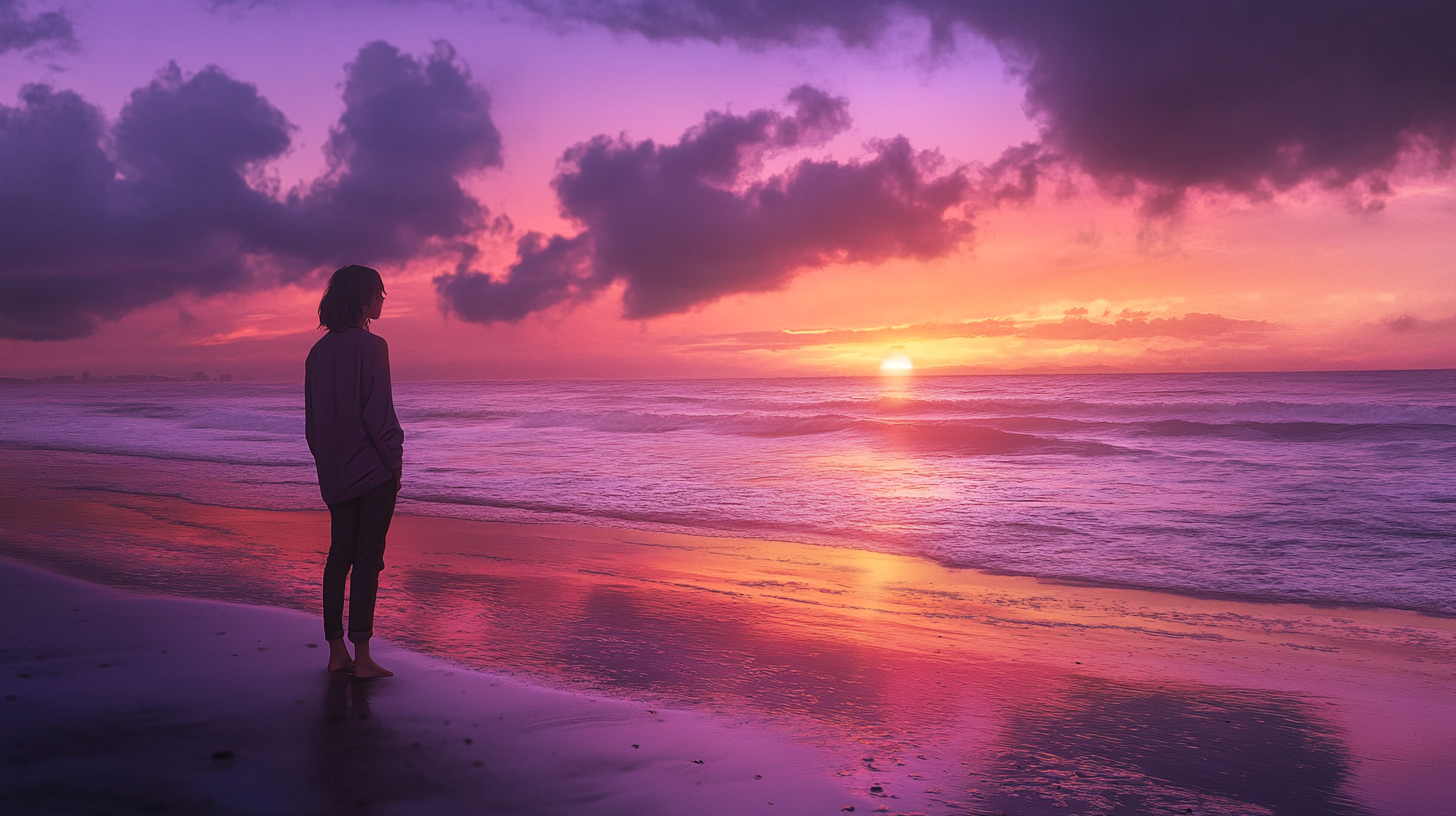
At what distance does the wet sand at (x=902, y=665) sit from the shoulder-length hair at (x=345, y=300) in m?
1.72

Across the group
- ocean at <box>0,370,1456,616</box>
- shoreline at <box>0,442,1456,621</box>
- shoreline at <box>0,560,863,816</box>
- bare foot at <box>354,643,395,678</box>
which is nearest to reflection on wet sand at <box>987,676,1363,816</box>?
shoreline at <box>0,560,863,816</box>

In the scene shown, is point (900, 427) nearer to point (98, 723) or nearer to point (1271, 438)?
point (1271, 438)

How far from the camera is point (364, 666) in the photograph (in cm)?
386

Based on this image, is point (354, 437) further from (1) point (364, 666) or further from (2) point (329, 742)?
(2) point (329, 742)

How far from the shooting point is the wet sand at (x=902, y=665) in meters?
3.19

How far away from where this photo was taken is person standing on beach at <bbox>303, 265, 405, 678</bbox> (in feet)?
12.2

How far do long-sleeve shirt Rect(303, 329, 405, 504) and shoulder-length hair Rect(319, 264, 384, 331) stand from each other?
8cm

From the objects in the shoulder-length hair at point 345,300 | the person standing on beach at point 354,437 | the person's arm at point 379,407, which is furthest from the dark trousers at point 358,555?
the shoulder-length hair at point 345,300

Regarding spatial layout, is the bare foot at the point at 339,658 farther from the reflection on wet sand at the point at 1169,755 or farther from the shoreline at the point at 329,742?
the reflection on wet sand at the point at 1169,755

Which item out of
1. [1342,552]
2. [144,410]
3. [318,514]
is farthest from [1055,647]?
[144,410]

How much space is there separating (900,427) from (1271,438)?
1246 centimetres

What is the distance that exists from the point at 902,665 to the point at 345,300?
3.56 meters

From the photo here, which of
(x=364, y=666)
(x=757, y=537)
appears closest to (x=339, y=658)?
(x=364, y=666)

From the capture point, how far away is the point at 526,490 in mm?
12656
